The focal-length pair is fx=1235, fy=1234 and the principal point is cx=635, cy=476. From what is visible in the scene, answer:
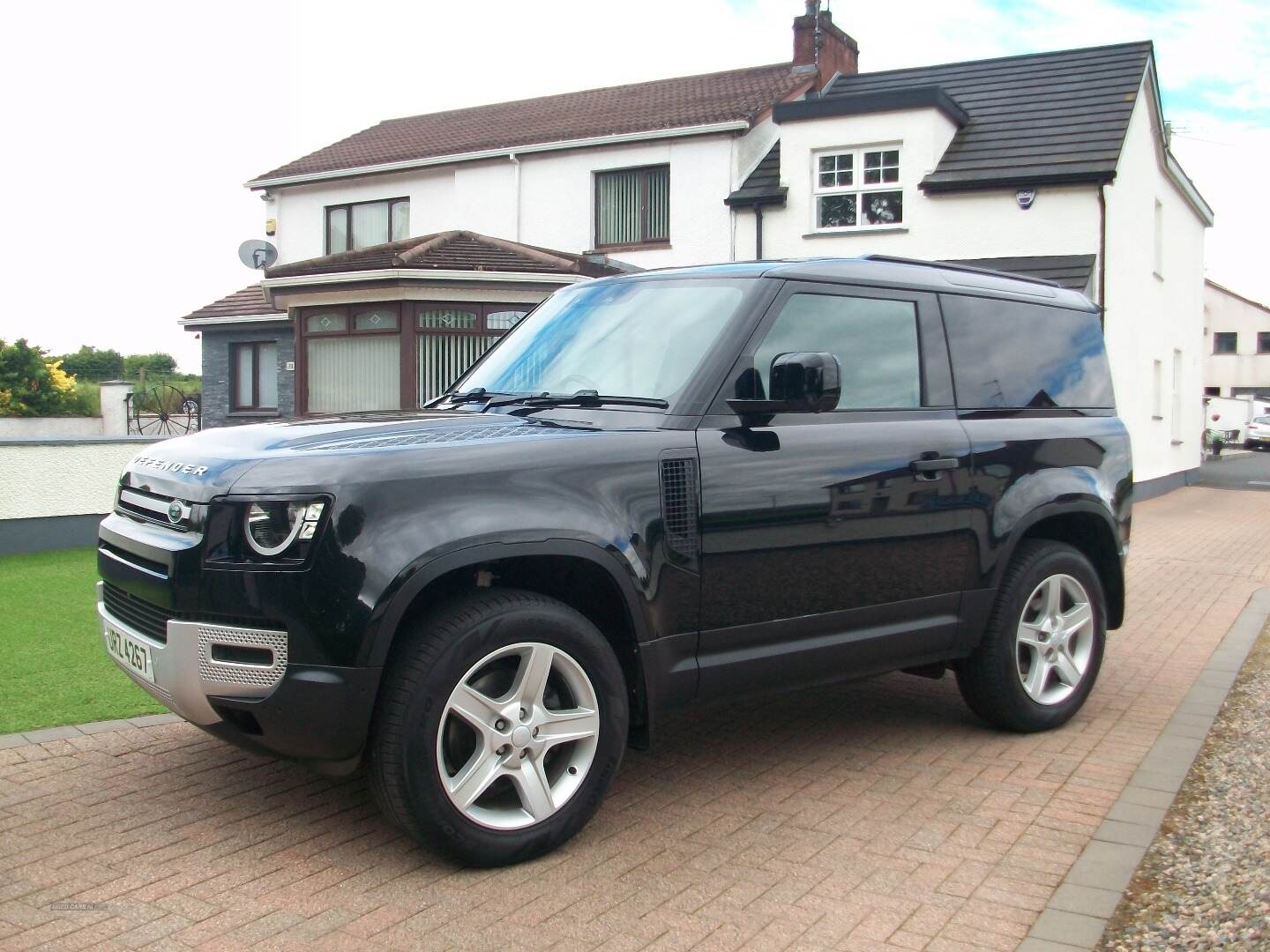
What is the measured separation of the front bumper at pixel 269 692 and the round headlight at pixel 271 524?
25 centimetres

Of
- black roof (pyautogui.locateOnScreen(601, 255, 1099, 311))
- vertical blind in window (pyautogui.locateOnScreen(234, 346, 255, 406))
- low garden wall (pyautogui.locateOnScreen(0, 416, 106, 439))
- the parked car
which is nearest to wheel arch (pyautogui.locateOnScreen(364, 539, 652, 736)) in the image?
black roof (pyautogui.locateOnScreen(601, 255, 1099, 311))

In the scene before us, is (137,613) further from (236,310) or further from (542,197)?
(236,310)

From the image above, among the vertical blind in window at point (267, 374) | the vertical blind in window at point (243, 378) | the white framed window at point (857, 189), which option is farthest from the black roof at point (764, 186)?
the vertical blind in window at point (243, 378)

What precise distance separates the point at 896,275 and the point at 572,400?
1601 mm

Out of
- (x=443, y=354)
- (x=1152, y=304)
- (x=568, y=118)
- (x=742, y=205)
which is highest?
(x=568, y=118)

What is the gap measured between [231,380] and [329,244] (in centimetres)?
415

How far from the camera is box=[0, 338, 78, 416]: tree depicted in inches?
1134

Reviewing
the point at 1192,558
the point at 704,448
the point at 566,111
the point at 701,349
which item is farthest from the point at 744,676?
the point at 566,111

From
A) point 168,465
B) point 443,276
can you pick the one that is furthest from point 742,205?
point 168,465

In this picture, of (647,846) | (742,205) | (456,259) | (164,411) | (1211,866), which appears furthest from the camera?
(164,411)

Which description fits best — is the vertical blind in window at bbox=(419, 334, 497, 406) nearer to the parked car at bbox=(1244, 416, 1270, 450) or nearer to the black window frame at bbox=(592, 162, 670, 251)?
the black window frame at bbox=(592, 162, 670, 251)

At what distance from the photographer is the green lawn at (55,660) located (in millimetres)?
5688

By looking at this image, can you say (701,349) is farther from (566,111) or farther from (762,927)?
(566,111)

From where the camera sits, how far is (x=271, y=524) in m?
3.69
